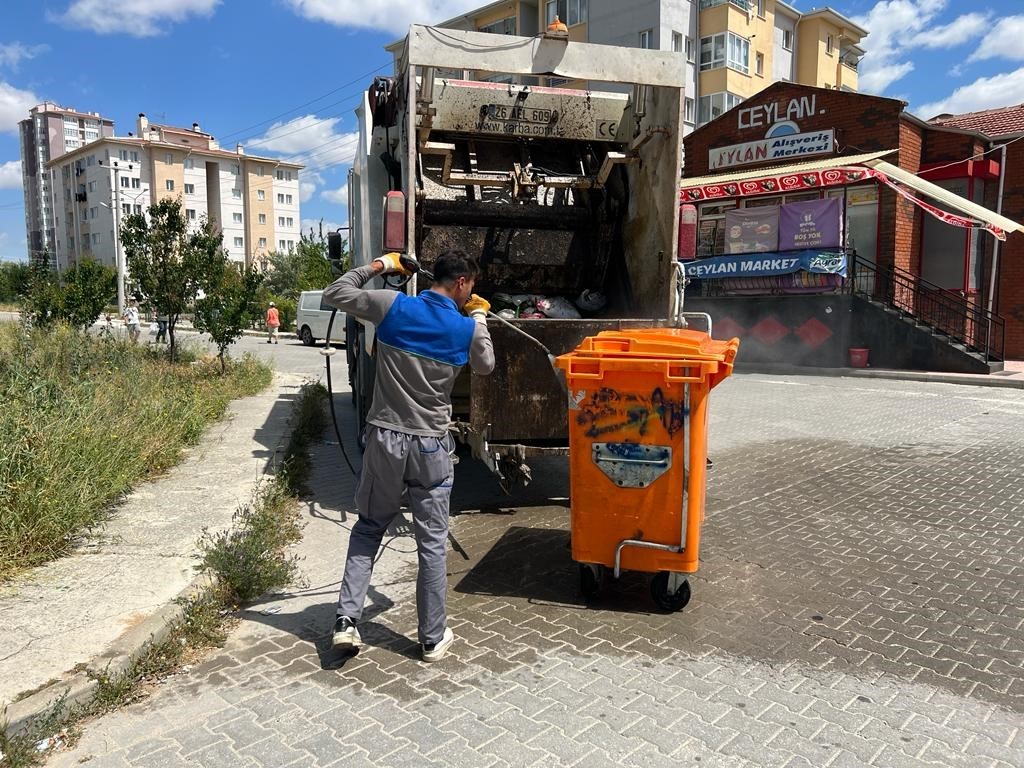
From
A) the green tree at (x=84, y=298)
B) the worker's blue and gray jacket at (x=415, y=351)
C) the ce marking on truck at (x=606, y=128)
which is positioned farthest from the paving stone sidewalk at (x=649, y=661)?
the green tree at (x=84, y=298)

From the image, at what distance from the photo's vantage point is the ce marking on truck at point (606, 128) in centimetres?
698

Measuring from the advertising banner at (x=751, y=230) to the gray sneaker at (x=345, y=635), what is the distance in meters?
17.0

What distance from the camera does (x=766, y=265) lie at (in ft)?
60.1

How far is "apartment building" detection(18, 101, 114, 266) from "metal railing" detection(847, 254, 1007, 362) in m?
111

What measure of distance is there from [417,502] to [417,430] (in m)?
0.33

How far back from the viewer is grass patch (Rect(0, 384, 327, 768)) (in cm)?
279

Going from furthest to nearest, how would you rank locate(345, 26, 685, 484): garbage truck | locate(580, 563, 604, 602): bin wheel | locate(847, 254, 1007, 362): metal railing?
locate(847, 254, 1007, 362): metal railing, locate(345, 26, 685, 484): garbage truck, locate(580, 563, 604, 602): bin wheel

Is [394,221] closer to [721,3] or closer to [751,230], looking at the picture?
[751,230]

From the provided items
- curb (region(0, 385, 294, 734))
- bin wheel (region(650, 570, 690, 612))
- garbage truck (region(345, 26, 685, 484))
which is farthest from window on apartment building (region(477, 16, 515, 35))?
curb (region(0, 385, 294, 734))

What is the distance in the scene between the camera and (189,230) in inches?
505

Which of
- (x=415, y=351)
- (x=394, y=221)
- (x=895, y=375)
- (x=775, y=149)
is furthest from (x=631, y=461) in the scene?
(x=775, y=149)

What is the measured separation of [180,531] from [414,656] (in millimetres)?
2229

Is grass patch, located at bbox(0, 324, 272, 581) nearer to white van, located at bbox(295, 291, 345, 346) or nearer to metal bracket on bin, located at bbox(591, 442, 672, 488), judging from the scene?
metal bracket on bin, located at bbox(591, 442, 672, 488)

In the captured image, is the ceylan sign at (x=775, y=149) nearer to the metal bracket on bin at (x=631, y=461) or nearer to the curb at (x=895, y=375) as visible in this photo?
the curb at (x=895, y=375)
